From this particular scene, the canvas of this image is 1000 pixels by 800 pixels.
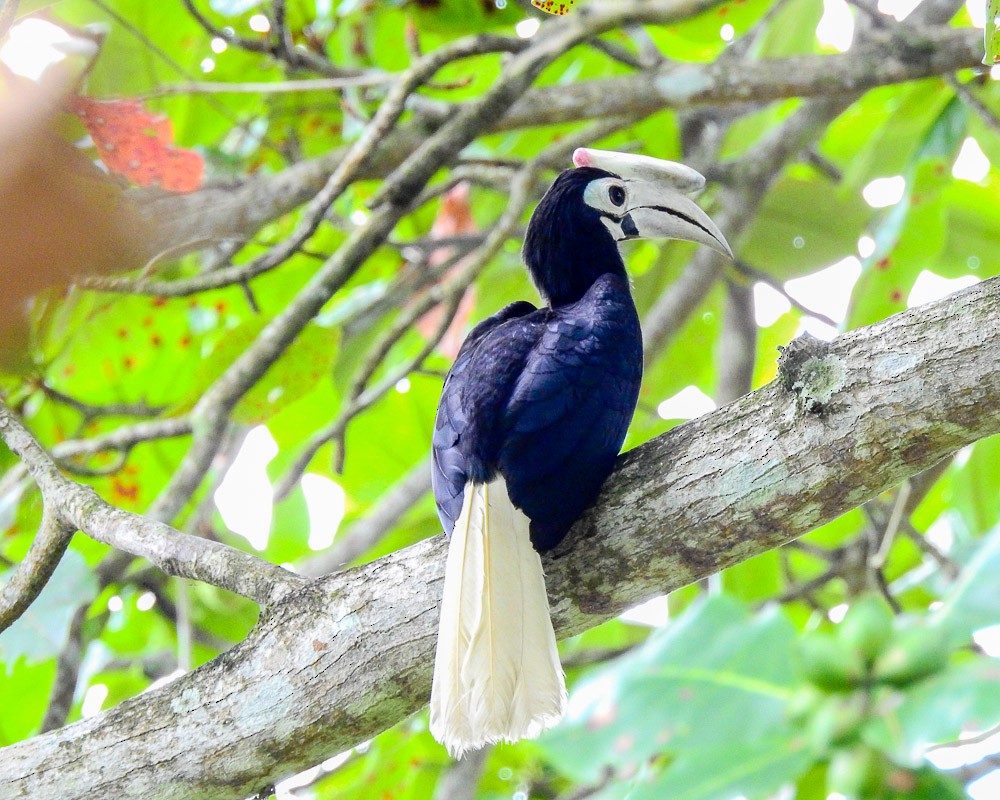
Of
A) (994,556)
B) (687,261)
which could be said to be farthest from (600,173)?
(994,556)

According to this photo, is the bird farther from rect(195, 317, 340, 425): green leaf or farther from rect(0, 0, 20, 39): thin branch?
rect(0, 0, 20, 39): thin branch

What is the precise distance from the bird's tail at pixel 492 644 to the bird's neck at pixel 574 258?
33.5 inches

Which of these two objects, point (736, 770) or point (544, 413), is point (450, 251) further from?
point (736, 770)

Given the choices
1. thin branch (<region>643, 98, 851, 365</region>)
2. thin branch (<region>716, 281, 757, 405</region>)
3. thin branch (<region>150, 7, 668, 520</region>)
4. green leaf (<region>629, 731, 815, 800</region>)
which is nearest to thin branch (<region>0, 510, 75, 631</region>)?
thin branch (<region>150, 7, 668, 520</region>)

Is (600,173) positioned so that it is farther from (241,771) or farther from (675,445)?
(241,771)

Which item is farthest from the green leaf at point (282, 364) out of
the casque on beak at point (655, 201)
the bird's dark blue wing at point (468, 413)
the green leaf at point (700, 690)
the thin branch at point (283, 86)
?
the green leaf at point (700, 690)

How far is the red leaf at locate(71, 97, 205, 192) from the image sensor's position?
2.89 m

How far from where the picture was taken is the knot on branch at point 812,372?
5.59 ft

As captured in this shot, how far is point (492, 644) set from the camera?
183 centimetres

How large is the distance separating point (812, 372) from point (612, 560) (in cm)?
44

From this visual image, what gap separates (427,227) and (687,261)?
117 centimetres

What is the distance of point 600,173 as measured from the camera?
270cm

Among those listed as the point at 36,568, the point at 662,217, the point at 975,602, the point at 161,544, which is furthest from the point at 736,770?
the point at 662,217

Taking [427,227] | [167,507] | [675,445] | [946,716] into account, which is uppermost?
[427,227]
